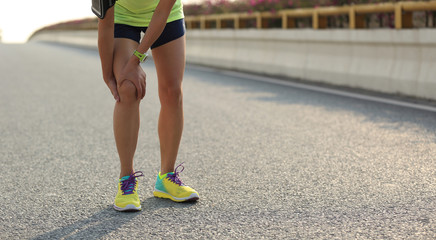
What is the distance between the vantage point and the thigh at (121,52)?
13.3ft

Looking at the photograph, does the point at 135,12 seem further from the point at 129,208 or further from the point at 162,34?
the point at 129,208

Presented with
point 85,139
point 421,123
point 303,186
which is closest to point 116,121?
point 303,186

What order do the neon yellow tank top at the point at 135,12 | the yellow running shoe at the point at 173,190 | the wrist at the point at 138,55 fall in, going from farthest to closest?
the yellow running shoe at the point at 173,190 → the neon yellow tank top at the point at 135,12 → the wrist at the point at 138,55

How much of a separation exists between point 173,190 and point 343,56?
723 cm

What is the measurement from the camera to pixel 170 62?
4262 millimetres

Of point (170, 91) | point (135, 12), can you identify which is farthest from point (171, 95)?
point (135, 12)

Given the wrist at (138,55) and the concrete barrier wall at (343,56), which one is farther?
the concrete barrier wall at (343,56)

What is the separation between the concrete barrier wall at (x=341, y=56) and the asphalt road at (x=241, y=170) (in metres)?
0.79

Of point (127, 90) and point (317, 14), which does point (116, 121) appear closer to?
point (127, 90)

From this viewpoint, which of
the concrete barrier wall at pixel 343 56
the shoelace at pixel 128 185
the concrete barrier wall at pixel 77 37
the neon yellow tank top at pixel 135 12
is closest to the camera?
the neon yellow tank top at pixel 135 12

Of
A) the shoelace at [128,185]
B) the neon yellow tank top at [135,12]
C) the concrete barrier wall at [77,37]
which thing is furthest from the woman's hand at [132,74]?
the concrete barrier wall at [77,37]

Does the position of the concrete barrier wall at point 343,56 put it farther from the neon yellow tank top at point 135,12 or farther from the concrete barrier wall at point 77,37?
the concrete barrier wall at point 77,37

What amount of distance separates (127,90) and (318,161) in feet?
7.11

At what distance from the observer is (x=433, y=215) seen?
155 inches
